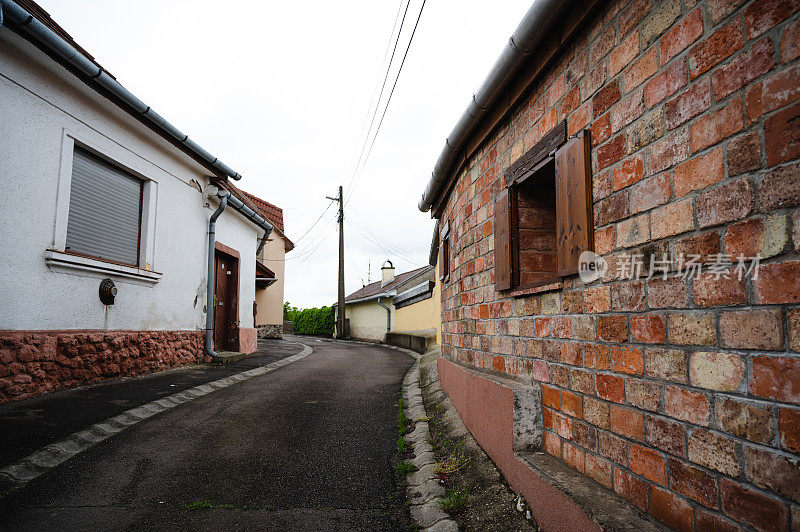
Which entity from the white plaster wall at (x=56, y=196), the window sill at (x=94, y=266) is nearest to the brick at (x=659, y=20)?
the white plaster wall at (x=56, y=196)

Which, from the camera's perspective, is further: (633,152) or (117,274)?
(117,274)

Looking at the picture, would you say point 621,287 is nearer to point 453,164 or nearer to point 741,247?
point 741,247

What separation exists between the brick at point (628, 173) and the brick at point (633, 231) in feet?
0.56

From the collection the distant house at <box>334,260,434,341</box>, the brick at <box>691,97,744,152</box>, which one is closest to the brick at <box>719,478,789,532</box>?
the brick at <box>691,97,744,152</box>

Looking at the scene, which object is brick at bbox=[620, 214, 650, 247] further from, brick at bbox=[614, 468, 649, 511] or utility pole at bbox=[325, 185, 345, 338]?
utility pole at bbox=[325, 185, 345, 338]

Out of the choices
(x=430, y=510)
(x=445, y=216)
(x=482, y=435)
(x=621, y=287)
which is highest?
(x=445, y=216)

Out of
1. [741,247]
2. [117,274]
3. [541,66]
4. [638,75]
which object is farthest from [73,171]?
[741,247]

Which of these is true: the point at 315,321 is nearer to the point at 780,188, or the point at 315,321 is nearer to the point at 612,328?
the point at 612,328

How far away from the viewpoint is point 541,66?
9.43 ft

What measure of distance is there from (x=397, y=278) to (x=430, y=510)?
83.0 feet

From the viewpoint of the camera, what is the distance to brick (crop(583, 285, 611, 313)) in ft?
7.18

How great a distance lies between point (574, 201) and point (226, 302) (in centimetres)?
927

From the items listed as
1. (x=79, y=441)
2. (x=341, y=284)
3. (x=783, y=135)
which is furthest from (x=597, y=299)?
(x=341, y=284)

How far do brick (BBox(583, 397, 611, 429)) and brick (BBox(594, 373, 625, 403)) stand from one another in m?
0.05
